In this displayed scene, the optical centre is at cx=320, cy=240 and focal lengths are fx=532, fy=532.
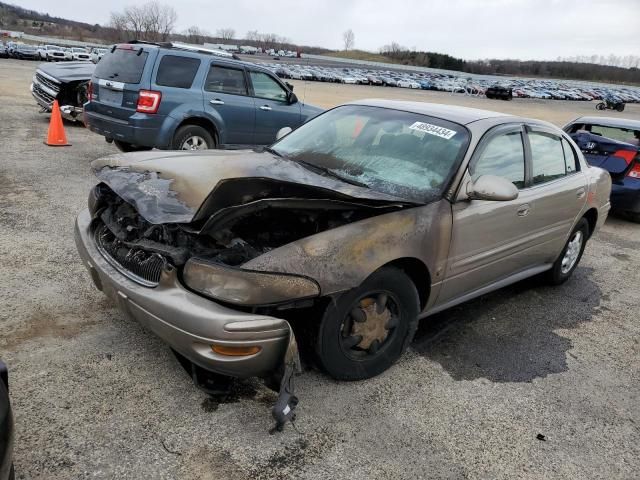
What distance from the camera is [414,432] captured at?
111 inches

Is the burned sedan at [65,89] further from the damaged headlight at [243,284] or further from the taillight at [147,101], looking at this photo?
the damaged headlight at [243,284]

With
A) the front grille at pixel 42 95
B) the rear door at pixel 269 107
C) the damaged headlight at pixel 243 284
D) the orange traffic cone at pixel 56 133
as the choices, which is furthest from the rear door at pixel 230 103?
the damaged headlight at pixel 243 284

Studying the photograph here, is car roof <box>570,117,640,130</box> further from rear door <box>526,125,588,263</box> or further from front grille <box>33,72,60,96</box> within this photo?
front grille <box>33,72,60,96</box>

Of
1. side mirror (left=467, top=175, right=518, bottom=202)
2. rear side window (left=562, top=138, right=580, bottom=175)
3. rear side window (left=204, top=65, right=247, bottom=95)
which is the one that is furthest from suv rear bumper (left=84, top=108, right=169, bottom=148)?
side mirror (left=467, top=175, right=518, bottom=202)

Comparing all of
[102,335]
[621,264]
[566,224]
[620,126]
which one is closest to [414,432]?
[102,335]

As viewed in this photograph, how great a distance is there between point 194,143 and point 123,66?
1.48 metres

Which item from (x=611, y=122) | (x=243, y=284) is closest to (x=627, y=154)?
(x=611, y=122)

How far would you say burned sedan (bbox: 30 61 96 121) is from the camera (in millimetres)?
10805

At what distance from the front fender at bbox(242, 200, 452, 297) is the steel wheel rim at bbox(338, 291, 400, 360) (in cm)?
25

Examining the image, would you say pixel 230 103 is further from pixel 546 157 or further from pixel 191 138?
pixel 546 157

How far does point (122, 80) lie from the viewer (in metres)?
7.53

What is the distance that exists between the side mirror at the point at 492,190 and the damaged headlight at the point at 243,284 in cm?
138

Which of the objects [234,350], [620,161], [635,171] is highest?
[620,161]

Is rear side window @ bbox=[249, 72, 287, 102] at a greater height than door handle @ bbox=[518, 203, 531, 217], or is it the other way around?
rear side window @ bbox=[249, 72, 287, 102]
